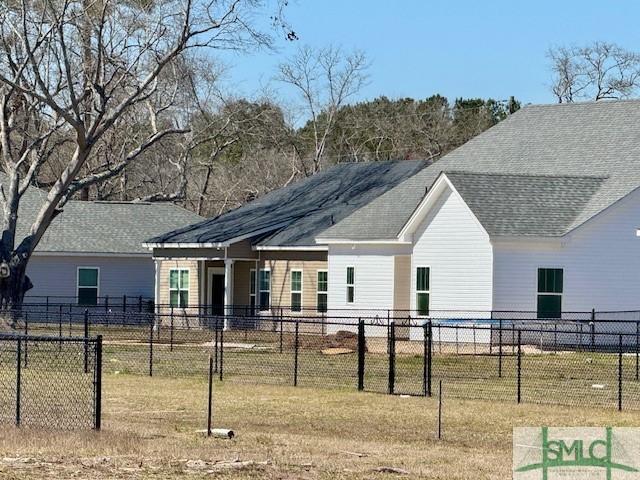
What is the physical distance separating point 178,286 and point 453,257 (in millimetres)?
16775

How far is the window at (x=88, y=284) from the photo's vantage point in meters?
60.7

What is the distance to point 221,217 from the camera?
58.4 meters

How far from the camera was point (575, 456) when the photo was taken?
1730 cm

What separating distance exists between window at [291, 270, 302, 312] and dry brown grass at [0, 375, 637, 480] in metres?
22.8

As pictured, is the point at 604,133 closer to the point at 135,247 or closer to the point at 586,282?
the point at 586,282

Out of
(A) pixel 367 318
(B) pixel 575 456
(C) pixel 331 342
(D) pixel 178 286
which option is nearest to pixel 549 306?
(A) pixel 367 318

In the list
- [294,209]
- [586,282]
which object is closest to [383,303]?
[586,282]

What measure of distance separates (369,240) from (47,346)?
12636 mm

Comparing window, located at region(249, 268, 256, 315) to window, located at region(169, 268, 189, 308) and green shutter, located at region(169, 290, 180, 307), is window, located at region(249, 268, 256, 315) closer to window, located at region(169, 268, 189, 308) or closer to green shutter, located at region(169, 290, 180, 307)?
window, located at region(169, 268, 189, 308)

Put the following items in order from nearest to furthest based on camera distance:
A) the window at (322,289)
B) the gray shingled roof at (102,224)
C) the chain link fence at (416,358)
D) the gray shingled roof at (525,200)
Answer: the chain link fence at (416,358), the gray shingled roof at (525,200), the window at (322,289), the gray shingled roof at (102,224)

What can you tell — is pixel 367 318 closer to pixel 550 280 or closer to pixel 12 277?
pixel 550 280

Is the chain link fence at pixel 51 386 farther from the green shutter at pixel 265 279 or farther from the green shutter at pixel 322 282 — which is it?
the green shutter at pixel 265 279

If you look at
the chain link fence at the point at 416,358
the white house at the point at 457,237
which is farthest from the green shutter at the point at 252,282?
the chain link fence at the point at 416,358

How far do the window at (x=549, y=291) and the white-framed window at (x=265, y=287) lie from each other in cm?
1357
